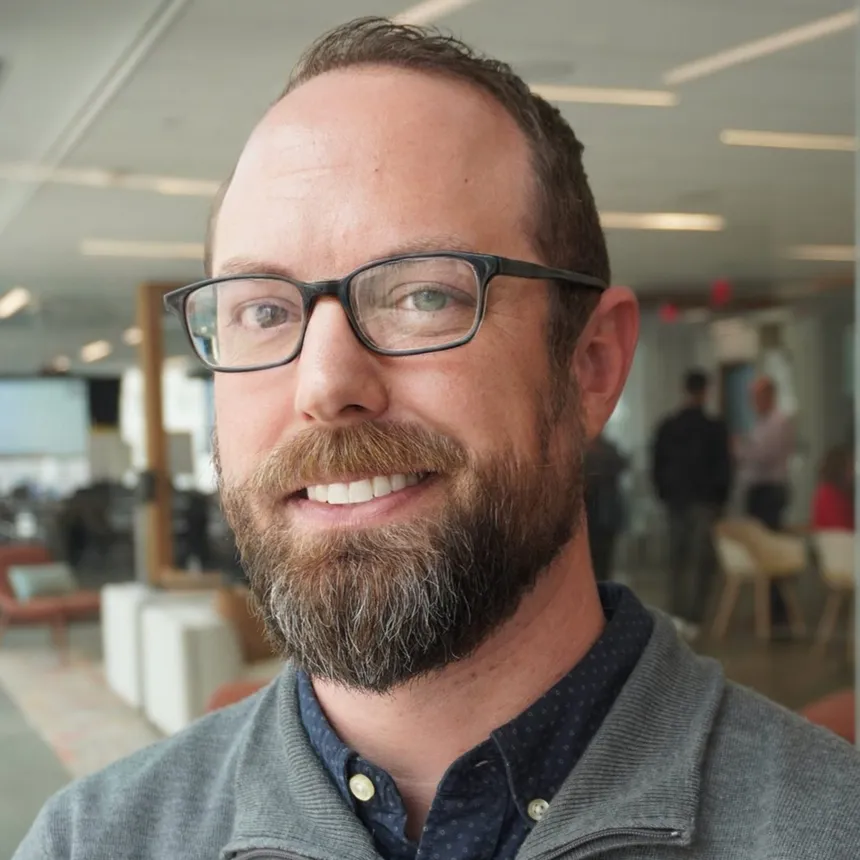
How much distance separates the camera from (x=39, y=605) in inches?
129

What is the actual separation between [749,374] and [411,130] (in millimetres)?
3282

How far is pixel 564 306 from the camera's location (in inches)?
37.8

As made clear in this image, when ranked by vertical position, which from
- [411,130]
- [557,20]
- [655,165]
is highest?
[557,20]

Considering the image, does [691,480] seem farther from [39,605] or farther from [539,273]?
[539,273]

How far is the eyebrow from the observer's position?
0.87m

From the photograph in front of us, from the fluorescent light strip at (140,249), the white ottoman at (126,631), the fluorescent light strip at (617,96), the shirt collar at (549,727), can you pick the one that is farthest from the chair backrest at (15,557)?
the shirt collar at (549,727)

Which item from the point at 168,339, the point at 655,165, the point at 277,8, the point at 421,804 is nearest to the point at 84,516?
the point at 168,339

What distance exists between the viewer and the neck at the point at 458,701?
0.91m

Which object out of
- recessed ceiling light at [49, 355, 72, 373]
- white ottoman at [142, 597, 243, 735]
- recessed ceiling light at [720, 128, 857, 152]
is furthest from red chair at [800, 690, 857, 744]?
recessed ceiling light at [49, 355, 72, 373]

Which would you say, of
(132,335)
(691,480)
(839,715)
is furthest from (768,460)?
(132,335)

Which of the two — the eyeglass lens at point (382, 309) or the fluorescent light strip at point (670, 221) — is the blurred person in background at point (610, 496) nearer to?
the fluorescent light strip at point (670, 221)

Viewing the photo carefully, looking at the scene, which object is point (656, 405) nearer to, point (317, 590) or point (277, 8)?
point (277, 8)

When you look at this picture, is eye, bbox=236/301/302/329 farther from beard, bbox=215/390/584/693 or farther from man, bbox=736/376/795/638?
man, bbox=736/376/795/638

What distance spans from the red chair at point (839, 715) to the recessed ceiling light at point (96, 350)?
7.48 ft
